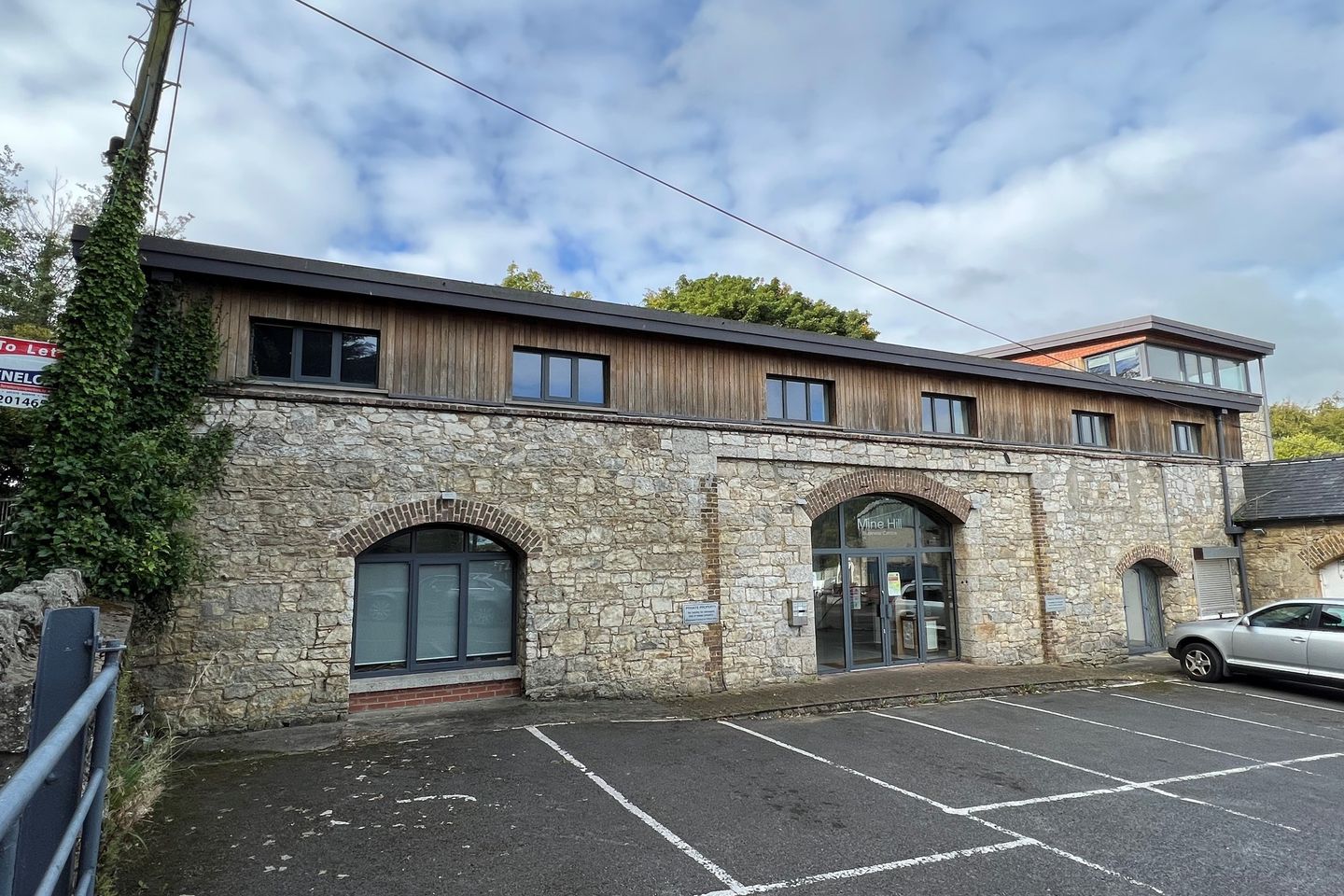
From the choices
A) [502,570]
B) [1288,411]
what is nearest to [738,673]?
[502,570]

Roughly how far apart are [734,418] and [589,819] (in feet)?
21.3

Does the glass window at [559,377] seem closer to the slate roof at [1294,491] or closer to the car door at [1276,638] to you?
the car door at [1276,638]

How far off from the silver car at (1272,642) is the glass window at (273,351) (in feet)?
47.0

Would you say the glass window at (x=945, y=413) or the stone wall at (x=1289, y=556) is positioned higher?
the glass window at (x=945, y=413)

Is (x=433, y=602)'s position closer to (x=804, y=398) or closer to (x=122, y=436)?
(x=122, y=436)

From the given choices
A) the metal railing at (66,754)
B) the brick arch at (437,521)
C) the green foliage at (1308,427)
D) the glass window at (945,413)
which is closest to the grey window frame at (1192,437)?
the glass window at (945,413)

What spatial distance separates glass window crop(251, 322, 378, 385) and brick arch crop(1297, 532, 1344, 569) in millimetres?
17517

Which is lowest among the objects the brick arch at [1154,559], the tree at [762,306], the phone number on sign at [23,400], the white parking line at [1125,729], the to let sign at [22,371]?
the white parking line at [1125,729]

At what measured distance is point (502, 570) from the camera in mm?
9352

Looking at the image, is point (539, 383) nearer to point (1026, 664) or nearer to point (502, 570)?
point (502, 570)

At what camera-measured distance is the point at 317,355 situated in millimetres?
8609

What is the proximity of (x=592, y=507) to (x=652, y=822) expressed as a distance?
15.7ft

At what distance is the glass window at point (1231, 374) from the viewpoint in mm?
19812

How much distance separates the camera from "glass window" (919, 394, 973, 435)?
12461mm
